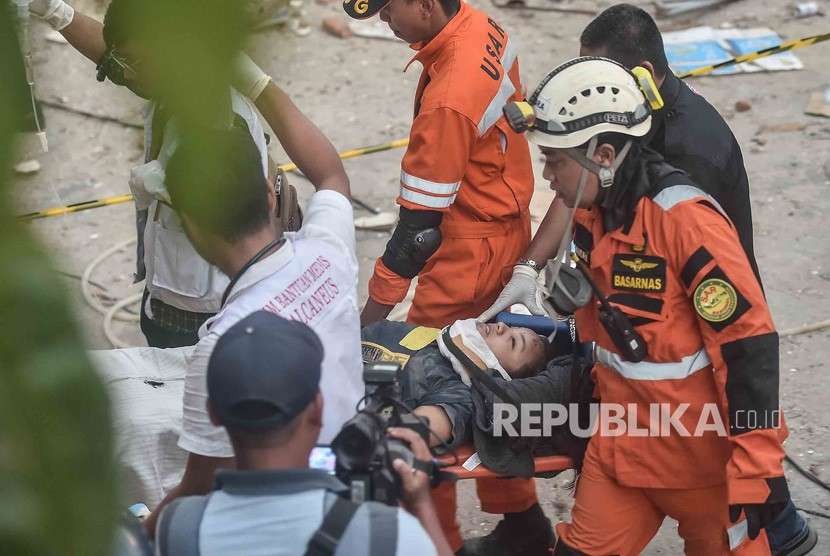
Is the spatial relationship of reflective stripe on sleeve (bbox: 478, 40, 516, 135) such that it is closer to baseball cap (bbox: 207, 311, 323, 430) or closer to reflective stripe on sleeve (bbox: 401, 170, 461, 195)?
reflective stripe on sleeve (bbox: 401, 170, 461, 195)

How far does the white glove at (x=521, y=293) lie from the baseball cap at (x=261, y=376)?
1631mm

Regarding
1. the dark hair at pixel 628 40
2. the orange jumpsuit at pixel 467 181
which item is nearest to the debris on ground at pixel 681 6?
the dark hair at pixel 628 40

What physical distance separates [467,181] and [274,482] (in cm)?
181

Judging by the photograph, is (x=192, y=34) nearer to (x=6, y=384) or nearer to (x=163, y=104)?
(x=163, y=104)

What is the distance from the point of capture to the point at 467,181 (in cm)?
343

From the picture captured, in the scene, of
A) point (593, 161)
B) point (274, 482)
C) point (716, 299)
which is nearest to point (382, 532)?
point (274, 482)

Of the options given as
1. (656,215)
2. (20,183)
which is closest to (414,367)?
(656,215)

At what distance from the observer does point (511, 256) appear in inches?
141

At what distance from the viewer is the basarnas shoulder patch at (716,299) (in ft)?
8.06

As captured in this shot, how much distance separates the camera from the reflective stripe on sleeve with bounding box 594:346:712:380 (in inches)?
104

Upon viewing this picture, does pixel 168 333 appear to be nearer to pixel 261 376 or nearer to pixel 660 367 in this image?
pixel 660 367

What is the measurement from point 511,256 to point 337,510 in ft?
6.27

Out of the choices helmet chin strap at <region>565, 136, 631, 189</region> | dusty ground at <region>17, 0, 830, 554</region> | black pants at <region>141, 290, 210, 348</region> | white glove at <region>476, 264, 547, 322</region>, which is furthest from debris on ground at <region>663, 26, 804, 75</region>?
helmet chin strap at <region>565, 136, 631, 189</region>

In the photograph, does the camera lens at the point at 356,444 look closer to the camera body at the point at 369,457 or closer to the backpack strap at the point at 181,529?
the camera body at the point at 369,457
